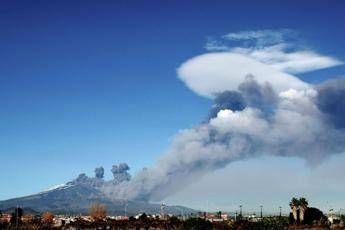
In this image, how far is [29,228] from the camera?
192375 mm

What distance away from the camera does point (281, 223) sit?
196 m

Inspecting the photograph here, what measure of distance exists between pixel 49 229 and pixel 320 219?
91.1 m

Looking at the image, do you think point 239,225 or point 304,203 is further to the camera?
point 304,203

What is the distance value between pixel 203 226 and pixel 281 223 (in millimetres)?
36976

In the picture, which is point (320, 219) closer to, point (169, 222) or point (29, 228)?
point (169, 222)

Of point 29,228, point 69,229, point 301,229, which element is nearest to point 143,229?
point 69,229

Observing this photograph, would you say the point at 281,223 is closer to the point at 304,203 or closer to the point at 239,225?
the point at 304,203

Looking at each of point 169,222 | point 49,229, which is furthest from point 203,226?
point 49,229

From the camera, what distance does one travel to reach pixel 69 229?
196 m

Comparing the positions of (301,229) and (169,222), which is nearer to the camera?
(301,229)

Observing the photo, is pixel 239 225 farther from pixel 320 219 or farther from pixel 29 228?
pixel 29 228

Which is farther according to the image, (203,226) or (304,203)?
(304,203)

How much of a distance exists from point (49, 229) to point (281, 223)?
7770cm

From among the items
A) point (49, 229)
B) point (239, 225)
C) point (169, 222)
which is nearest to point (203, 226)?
point (239, 225)
